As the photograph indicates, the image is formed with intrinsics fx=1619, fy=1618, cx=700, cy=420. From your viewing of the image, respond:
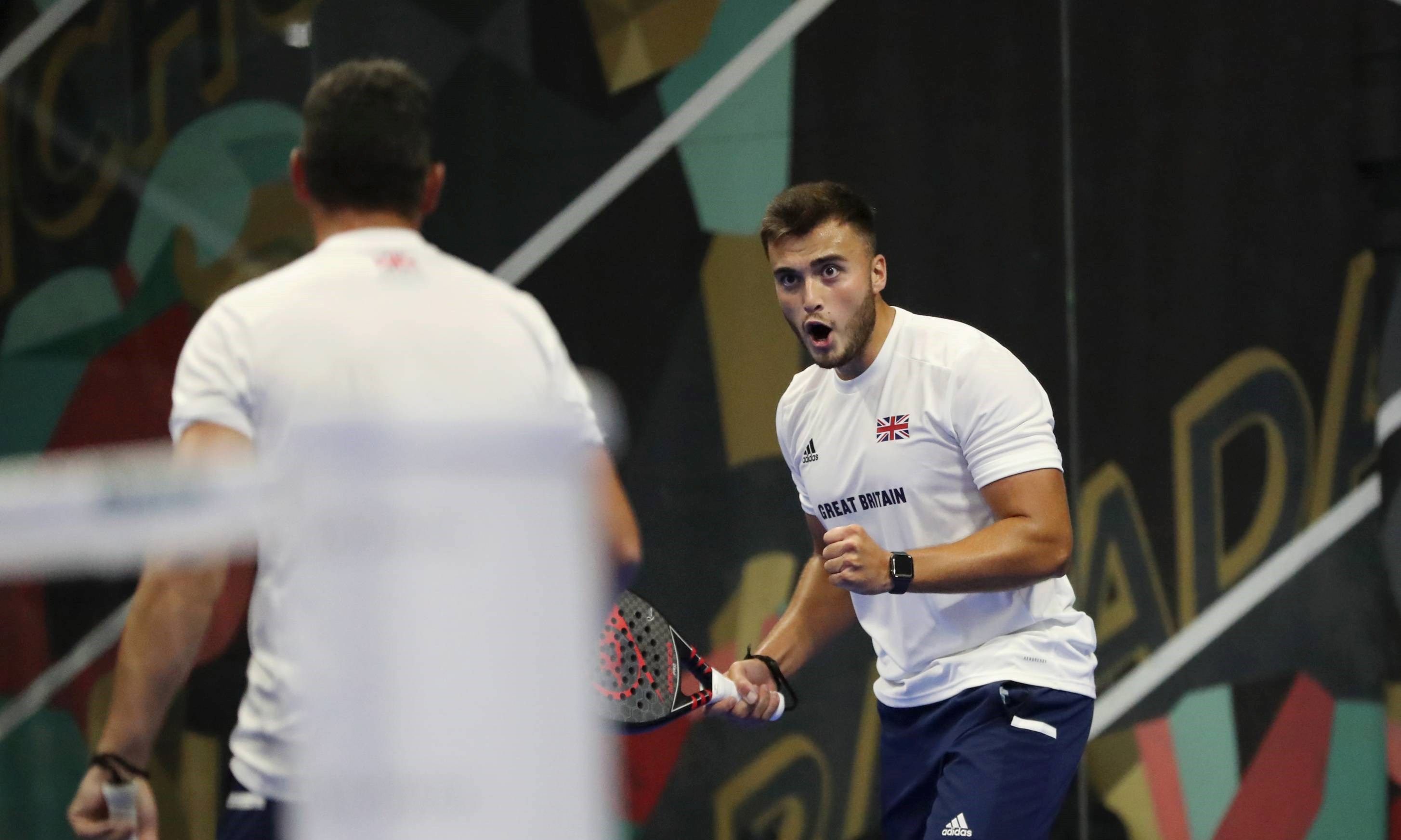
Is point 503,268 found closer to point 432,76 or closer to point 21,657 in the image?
point 432,76

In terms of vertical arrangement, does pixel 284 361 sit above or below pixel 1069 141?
below

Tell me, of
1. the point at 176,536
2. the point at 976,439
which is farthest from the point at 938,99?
the point at 176,536

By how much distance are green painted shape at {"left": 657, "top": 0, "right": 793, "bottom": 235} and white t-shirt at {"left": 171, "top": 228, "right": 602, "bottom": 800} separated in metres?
2.67

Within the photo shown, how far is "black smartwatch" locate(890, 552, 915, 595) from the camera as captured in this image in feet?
8.73

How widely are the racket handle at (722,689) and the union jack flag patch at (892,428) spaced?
1.71ft

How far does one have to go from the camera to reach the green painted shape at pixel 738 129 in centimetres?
473

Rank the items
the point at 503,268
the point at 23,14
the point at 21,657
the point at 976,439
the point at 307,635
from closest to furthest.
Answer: the point at 307,635 → the point at 21,657 → the point at 976,439 → the point at 503,268 → the point at 23,14

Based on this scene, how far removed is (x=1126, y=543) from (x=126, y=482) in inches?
147

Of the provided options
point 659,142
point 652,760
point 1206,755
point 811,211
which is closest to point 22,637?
point 811,211

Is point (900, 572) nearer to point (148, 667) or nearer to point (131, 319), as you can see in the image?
point (148, 667)

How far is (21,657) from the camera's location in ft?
7.24

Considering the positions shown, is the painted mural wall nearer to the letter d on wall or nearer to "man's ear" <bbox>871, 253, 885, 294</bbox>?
the letter d on wall

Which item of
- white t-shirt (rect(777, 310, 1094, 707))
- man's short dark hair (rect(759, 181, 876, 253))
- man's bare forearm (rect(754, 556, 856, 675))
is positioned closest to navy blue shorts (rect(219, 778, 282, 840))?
white t-shirt (rect(777, 310, 1094, 707))

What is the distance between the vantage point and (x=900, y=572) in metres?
2.67
